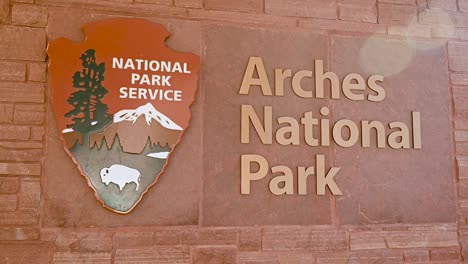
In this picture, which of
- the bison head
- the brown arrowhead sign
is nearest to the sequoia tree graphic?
the brown arrowhead sign

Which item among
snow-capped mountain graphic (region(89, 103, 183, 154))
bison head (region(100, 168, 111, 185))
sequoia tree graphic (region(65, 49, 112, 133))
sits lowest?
bison head (region(100, 168, 111, 185))

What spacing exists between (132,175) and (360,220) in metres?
1.28

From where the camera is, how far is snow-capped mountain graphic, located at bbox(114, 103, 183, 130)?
8.67 feet

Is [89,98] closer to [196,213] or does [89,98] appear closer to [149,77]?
[149,77]

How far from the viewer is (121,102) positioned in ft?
8.67

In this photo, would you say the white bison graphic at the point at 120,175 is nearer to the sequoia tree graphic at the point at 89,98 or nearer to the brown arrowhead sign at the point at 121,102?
the brown arrowhead sign at the point at 121,102

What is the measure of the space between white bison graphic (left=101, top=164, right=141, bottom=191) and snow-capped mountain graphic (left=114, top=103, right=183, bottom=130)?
25 cm

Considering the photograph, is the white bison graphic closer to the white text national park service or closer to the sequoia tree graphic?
the sequoia tree graphic

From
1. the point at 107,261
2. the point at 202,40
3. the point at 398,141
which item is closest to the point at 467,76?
the point at 398,141

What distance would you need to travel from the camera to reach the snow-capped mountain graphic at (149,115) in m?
2.64

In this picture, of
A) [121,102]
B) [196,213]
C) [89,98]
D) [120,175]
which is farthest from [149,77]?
[196,213]

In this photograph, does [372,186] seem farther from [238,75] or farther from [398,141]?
[238,75]

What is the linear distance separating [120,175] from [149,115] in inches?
13.5

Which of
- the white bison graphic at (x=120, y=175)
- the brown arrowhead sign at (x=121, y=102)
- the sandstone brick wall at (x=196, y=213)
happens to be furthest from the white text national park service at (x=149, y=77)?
the white bison graphic at (x=120, y=175)
